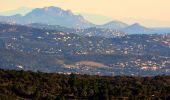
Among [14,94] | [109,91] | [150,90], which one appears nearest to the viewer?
[14,94]

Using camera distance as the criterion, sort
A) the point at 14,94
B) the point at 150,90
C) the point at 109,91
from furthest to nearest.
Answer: the point at 150,90 → the point at 109,91 → the point at 14,94

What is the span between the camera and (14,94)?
114 meters

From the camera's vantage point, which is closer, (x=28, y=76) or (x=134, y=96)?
(x=134, y=96)

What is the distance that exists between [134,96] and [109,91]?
7481 mm

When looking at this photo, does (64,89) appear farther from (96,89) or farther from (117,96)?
(117,96)

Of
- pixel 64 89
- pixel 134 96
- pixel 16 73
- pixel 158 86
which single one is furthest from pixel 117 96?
pixel 16 73

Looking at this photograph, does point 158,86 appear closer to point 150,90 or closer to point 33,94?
point 150,90

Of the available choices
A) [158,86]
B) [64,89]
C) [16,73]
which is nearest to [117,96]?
[64,89]

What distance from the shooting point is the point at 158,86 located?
142625mm

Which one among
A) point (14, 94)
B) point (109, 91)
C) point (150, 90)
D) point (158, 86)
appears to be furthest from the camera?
point (158, 86)

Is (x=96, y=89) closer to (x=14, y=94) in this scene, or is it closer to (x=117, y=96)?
(x=117, y=96)

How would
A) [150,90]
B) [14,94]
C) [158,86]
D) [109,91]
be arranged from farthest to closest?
[158,86] < [150,90] < [109,91] < [14,94]

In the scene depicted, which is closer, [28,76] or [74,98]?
[74,98]

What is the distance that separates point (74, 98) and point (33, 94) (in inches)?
324
